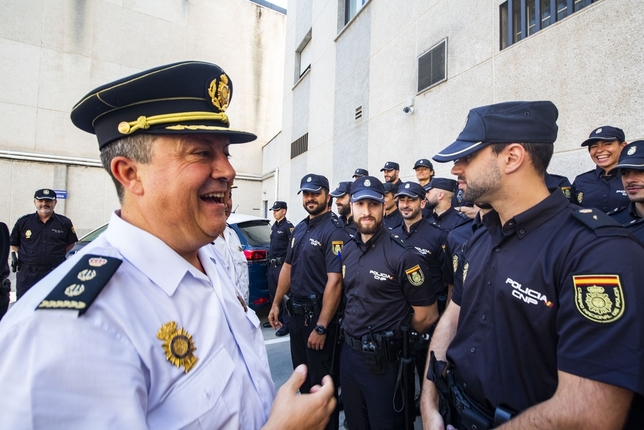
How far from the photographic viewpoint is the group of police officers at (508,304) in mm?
1174

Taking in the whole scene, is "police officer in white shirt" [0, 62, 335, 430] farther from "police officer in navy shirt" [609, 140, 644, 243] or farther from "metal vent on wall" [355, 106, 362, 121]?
"metal vent on wall" [355, 106, 362, 121]

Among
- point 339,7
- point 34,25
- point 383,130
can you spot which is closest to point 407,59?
point 383,130

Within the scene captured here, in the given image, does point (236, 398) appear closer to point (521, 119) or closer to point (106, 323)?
point (106, 323)

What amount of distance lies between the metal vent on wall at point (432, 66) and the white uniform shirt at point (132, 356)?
5.73m

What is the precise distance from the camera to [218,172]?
117 centimetres

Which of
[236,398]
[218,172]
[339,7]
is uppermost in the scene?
[339,7]

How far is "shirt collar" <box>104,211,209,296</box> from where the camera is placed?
3.27 ft

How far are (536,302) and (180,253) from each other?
1.40 meters

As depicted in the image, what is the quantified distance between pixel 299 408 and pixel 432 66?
617 cm

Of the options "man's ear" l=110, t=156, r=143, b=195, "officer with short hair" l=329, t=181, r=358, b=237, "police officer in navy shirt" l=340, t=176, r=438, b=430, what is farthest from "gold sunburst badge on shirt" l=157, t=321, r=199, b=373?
"officer with short hair" l=329, t=181, r=358, b=237

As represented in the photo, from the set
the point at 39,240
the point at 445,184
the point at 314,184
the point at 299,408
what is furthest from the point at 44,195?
the point at 299,408

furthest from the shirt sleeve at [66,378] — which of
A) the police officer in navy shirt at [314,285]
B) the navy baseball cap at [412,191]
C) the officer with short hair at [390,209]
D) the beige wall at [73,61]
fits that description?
the beige wall at [73,61]

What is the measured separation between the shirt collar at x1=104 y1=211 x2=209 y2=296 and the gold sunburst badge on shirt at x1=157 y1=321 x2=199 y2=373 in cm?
11

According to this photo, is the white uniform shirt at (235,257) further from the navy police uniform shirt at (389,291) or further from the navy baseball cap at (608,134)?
the navy baseball cap at (608,134)
